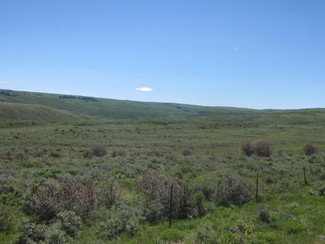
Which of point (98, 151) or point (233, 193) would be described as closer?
point (233, 193)

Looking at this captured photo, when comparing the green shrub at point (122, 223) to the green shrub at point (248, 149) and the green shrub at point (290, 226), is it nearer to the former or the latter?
the green shrub at point (290, 226)

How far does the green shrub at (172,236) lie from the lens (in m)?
6.57

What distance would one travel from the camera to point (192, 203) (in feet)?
30.2

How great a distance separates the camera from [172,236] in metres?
6.68

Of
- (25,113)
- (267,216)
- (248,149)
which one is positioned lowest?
(25,113)

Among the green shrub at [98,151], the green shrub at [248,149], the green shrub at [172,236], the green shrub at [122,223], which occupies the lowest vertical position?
the green shrub at [98,151]

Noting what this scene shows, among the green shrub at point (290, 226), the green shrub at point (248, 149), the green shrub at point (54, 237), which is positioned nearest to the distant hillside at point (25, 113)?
the green shrub at point (248, 149)

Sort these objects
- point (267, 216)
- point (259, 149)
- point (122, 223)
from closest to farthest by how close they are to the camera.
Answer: point (122, 223) < point (267, 216) < point (259, 149)

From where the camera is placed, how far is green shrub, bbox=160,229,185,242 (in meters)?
6.57

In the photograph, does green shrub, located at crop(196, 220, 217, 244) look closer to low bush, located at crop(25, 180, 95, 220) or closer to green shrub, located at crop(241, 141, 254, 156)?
low bush, located at crop(25, 180, 95, 220)

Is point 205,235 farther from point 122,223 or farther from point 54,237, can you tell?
point 54,237

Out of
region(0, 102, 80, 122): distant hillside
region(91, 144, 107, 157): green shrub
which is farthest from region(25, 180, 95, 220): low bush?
region(0, 102, 80, 122): distant hillside

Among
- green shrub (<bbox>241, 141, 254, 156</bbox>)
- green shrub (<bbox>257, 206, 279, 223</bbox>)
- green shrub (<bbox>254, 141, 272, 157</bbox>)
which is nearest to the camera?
green shrub (<bbox>257, 206, 279, 223</bbox>)

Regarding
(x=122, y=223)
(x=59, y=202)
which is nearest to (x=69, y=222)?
(x=59, y=202)
